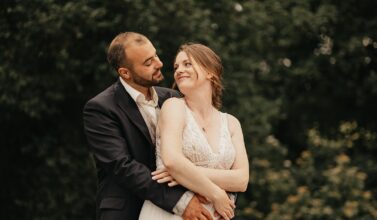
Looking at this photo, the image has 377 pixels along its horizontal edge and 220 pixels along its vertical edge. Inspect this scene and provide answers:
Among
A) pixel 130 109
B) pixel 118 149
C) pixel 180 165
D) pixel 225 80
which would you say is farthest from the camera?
pixel 225 80

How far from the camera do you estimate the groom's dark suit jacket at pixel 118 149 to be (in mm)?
3641

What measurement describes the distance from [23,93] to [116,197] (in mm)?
3731

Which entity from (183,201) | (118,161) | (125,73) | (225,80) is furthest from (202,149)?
(225,80)

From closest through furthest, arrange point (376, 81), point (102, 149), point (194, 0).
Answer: point (102, 149) < point (194, 0) < point (376, 81)

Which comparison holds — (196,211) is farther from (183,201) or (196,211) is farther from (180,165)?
(180,165)

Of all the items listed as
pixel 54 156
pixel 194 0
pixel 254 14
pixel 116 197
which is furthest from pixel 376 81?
pixel 116 197

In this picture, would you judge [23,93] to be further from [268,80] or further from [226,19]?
[268,80]

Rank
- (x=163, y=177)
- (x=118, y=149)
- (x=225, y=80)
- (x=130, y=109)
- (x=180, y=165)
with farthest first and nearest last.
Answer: (x=225, y=80) → (x=130, y=109) → (x=118, y=149) → (x=163, y=177) → (x=180, y=165)

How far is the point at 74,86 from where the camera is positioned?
7.62 metres

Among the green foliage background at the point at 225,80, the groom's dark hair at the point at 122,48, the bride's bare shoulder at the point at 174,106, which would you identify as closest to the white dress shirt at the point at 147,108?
the groom's dark hair at the point at 122,48

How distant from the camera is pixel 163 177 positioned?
3.56 metres

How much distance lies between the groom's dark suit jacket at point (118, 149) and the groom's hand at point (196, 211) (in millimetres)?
221

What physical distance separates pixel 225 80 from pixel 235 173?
14.1 ft

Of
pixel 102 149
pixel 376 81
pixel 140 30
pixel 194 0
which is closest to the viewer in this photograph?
pixel 102 149
